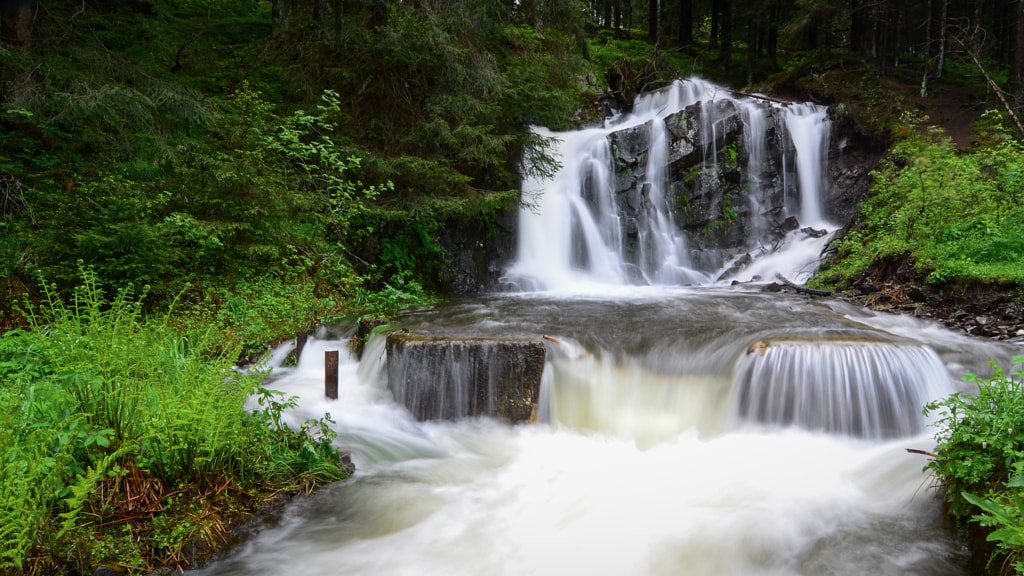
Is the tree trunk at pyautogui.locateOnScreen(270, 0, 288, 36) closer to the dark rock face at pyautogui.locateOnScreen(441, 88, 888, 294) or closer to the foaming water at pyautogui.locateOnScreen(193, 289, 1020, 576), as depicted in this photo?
the foaming water at pyautogui.locateOnScreen(193, 289, 1020, 576)

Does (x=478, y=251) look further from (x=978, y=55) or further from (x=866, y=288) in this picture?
(x=978, y=55)

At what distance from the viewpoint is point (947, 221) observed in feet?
30.8

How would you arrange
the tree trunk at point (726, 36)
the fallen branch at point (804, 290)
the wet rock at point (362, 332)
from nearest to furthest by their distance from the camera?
the wet rock at point (362, 332) < the fallen branch at point (804, 290) < the tree trunk at point (726, 36)

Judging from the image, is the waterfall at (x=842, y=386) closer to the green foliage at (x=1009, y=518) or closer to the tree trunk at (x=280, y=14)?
the green foliage at (x=1009, y=518)

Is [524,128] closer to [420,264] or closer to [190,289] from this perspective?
[420,264]

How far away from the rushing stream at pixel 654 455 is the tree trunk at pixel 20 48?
471 cm

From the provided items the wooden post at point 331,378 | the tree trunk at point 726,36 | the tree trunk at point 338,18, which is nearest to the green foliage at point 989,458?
the wooden post at point 331,378

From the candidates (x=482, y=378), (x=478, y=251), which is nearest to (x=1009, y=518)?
(x=482, y=378)

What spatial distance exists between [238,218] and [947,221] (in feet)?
38.6

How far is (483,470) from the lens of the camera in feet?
17.0

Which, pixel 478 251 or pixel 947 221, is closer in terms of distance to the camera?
pixel 947 221

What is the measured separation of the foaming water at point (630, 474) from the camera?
3717mm

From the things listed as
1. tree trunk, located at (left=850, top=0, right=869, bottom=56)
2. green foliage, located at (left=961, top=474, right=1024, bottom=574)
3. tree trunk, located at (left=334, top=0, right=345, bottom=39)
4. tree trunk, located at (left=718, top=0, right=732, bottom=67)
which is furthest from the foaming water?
tree trunk, located at (left=718, top=0, right=732, bottom=67)

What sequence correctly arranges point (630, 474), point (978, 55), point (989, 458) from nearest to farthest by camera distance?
1. point (989, 458)
2. point (630, 474)
3. point (978, 55)
